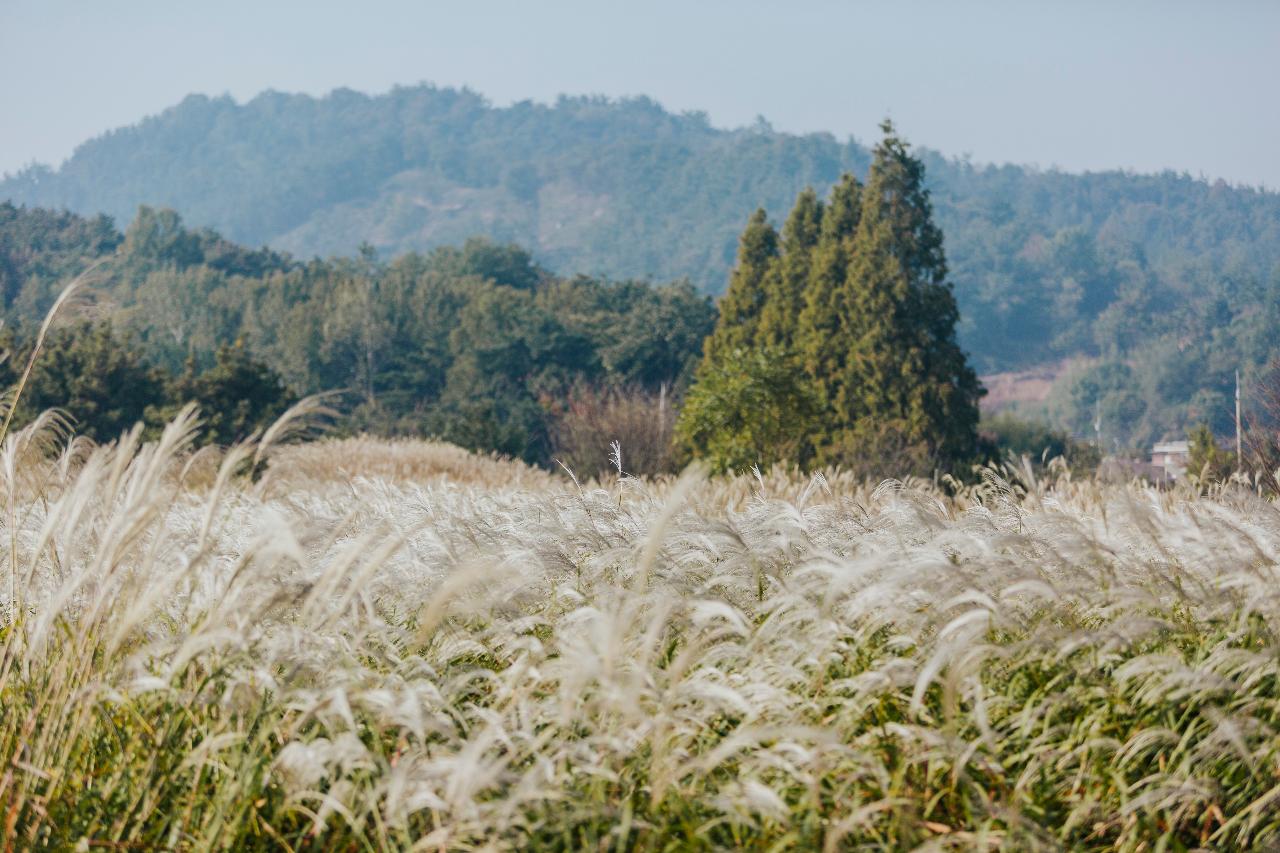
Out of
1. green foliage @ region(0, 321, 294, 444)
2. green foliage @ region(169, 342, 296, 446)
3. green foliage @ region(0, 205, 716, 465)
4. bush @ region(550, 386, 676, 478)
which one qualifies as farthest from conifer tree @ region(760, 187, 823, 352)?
green foliage @ region(0, 321, 294, 444)

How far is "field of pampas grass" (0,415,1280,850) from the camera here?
7.47 feet

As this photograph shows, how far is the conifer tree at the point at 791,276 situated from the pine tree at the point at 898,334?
4.96 feet

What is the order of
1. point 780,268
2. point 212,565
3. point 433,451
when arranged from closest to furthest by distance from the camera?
point 212,565, point 433,451, point 780,268

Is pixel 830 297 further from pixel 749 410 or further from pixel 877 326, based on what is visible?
pixel 749 410

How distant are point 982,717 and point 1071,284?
11328 cm

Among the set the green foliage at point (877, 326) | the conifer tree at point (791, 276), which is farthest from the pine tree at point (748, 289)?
the green foliage at point (877, 326)

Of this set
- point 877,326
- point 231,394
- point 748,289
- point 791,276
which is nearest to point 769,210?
point 748,289

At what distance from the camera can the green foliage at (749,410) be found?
601 inches

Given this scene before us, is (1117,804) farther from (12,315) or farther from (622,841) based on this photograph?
(12,315)

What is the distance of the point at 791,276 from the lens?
24.9 metres

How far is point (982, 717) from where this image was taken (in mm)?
2389

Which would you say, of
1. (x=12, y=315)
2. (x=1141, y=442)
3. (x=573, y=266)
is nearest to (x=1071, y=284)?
(x=1141, y=442)

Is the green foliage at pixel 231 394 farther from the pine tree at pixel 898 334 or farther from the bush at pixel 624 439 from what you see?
the pine tree at pixel 898 334

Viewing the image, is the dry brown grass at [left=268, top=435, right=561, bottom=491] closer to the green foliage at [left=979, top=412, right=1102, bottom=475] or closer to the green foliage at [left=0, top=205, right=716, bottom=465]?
the green foliage at [left=0, top=205, right=716, bottom=465]
